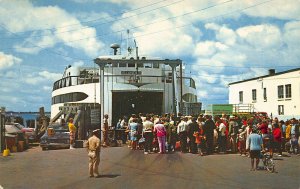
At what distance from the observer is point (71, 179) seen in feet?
35.9

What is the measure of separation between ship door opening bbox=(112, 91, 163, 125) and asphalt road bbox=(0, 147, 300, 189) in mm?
15324

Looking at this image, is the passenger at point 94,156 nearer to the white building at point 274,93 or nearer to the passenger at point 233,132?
the passenger at point 233,132

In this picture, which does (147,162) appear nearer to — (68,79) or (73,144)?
(73,144)

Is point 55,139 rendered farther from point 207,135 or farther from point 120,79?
point 120,79

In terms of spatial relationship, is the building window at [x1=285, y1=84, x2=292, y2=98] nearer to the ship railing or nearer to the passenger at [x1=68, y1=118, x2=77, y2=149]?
the ship railing

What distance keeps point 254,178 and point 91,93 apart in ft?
75.8

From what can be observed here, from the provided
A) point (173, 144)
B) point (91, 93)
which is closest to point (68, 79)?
point (91, 93)

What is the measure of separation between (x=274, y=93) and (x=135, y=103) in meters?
15.7

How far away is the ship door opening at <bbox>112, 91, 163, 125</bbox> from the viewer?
3191cm

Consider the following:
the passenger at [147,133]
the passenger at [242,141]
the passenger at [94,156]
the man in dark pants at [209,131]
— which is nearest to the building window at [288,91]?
the passenger at [242,141]

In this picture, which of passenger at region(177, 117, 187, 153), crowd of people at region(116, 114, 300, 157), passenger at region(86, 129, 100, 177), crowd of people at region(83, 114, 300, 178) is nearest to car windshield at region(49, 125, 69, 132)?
crowd of people at region(83, 114, 300, 178)

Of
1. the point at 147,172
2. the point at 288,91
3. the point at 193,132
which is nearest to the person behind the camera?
the point at 147,172

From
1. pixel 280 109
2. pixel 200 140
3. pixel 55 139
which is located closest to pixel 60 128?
pixel 55 139

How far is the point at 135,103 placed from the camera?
1319 inches
